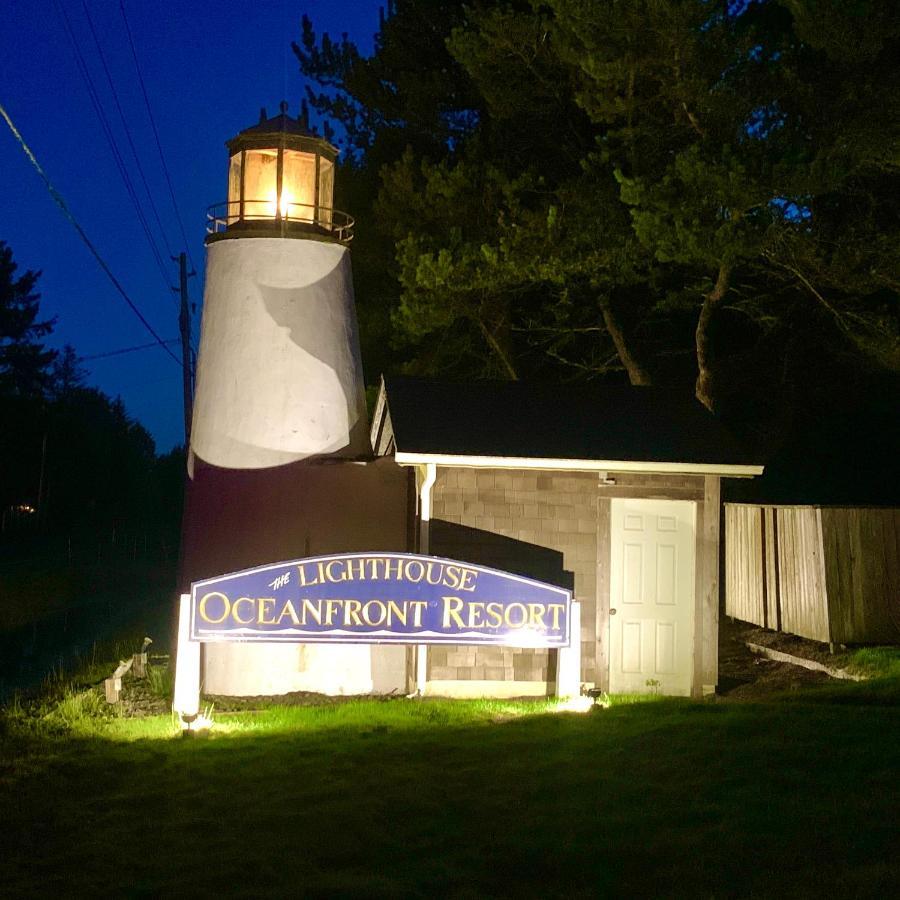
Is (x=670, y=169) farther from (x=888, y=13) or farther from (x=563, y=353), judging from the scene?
(x=563, y=353)

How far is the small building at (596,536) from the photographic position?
12359mm

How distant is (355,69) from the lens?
77.2ft

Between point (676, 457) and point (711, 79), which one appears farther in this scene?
point (711, 79)

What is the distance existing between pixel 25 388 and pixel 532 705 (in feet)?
197

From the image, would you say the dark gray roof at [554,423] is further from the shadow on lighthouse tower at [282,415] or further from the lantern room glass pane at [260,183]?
the lantern room glass pane at [260,183]

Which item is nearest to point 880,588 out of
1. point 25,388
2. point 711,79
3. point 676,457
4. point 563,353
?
point 676,457

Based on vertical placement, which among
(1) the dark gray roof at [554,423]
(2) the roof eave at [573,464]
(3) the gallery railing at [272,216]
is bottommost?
(2) the roof eave at [573,464]

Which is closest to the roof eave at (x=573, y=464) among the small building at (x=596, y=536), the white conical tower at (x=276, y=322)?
the small building at (x=596, y=536)

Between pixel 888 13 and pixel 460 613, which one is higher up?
pixel 888 13

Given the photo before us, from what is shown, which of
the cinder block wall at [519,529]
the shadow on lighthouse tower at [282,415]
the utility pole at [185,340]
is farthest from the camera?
the utility pole at [185,340]

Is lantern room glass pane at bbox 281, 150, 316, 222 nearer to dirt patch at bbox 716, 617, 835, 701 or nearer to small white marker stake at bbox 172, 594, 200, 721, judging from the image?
small white marker stake at bbox 172, 594, 200, 721

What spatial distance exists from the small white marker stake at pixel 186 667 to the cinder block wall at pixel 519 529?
246 cm

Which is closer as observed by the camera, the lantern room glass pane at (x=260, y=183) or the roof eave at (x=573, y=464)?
the roof eave at (x=573, y=464)

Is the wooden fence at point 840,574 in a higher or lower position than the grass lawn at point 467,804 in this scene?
higher
